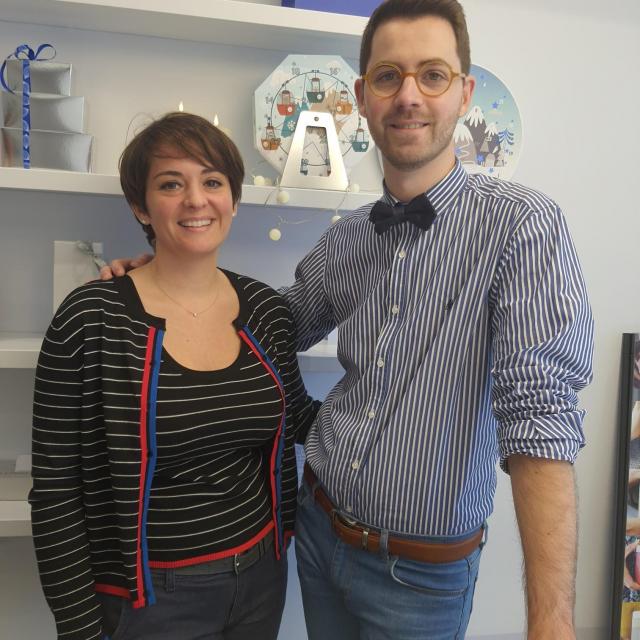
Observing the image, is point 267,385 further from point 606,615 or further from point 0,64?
point 606,615

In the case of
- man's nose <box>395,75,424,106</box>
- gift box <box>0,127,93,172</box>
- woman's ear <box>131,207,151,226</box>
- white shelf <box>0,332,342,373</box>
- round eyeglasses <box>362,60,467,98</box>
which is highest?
round eyeglasses <box>362,60,467,98</box>

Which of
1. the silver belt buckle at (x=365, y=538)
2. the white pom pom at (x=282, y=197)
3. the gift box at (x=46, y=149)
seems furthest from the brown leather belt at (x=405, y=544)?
the gift box at (x=46, y=149)

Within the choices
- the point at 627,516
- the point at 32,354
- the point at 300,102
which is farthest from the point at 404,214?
the point at 627,516

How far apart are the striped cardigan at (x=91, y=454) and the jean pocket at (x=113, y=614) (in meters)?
0.02

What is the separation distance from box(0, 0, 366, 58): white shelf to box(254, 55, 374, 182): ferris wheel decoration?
0.23 feet

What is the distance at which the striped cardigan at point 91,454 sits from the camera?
105cm

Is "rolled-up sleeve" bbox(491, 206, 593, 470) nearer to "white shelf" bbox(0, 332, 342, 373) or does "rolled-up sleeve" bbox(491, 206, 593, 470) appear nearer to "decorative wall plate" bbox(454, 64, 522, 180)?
"white shelf" bbox(0, 332, 342, 373)

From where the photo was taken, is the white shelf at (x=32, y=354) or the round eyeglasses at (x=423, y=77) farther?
the white shelf at (x=32, y=354)

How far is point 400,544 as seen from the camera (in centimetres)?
101

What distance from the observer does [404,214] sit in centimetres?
105

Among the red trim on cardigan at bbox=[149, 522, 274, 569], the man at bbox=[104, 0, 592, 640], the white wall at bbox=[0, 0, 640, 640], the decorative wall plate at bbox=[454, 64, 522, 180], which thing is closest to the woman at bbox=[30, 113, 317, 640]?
the red trim on cardigan at bbox=[149, 522, 274, 569]

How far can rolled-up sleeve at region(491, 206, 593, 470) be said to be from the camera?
2.67 ft

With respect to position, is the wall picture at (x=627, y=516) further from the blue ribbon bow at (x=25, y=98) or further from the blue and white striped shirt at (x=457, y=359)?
the blue ribbon bow at (x=25, y=98)

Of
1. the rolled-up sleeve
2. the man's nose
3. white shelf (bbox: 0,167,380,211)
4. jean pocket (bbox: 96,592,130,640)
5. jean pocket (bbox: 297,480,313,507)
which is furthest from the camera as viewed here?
white shelf (bbox: 0,167,380,211)
